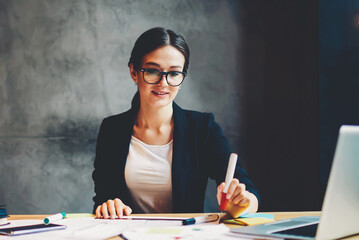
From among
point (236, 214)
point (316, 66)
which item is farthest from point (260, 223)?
point (316, 66)

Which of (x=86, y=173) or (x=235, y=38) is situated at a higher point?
(x=235, y=38)

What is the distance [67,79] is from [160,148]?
4.02 ft

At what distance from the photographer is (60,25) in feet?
8.36

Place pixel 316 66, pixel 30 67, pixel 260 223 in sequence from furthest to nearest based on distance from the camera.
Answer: pixel 30 67 → pixel 316 66 → pixel 260 223

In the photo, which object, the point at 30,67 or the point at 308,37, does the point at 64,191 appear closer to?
the point at 30,67

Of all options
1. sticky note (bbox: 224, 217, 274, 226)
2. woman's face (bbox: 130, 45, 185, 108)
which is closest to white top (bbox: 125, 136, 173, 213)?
woman's face (bbox: 130, 45, 185, 108)

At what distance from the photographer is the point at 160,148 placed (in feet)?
5.56

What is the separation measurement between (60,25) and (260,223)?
216cm

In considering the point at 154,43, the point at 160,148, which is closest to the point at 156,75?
the point at 154,43

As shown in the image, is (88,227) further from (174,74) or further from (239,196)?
(174,74)

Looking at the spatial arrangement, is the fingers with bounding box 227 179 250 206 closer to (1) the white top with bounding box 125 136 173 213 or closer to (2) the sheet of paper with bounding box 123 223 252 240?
(2) the sheet of paper with bounding box 123 223 252 240

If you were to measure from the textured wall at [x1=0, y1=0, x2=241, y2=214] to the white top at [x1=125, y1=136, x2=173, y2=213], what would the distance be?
97cm

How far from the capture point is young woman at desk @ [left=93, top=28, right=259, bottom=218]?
5.29 ft

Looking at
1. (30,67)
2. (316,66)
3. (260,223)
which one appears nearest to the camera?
(260,223)
